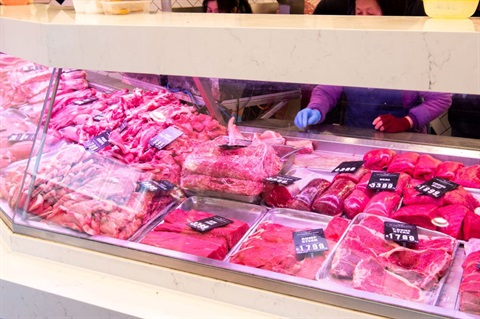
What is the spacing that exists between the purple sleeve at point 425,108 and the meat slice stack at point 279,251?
1031mm

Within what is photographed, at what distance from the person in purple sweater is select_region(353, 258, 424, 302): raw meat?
4.02 feet

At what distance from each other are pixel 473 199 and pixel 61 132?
2.22 metres

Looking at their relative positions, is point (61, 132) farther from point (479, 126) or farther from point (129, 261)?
point (479, 126)

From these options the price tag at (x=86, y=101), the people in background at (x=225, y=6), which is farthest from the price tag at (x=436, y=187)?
the people in background at (x=225, y=6)

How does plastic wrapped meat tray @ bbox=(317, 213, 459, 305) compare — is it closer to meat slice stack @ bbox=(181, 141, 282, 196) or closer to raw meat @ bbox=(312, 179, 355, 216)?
raw meat @ bbox=(312, 179, 355, 216)

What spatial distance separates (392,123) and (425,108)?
20 centimetres

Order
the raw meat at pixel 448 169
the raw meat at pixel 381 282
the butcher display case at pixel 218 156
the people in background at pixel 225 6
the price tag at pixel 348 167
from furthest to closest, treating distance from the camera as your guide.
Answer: the people in background at pixel 225 6
the price tag at pixel 348 167
the raw meat at pixel 448 169
the raw meat at pixel 381 282
the butcher display case at pixel 218 156

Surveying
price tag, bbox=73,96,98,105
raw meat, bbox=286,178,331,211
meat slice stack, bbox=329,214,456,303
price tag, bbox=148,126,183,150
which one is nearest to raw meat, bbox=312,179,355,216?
raw meat, bbox=286,178,331,211

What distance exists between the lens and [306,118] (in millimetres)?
3082

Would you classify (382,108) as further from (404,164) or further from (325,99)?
(404,164)

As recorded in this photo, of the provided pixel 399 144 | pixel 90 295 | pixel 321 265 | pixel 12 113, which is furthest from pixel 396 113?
pixel 12 113

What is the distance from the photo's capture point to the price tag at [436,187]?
2146 millimetres

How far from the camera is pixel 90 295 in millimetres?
1911

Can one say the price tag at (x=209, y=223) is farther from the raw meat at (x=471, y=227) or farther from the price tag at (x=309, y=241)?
the raw meat at (x=471, y=227)
